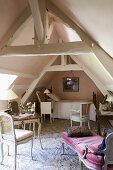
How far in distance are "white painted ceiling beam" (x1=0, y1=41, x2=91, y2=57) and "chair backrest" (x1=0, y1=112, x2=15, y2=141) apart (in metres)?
1.25

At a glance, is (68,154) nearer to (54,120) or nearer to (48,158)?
(48,158)

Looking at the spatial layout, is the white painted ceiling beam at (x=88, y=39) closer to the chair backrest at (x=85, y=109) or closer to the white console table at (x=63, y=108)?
the chair backrest at (x=85, y=109)

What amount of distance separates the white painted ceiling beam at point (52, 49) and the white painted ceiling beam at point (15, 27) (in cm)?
16

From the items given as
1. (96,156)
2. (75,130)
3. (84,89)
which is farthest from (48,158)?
(84,89)

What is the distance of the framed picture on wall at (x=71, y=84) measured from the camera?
9227mm

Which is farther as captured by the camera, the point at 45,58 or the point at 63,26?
the point at 45,58

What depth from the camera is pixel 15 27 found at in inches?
176

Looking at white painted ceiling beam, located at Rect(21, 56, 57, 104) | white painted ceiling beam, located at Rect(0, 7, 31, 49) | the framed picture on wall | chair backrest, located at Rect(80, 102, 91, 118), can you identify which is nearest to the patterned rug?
chair backrest, located at Rect(80, 102, 91, 118)

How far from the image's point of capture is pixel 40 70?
7.55 meters

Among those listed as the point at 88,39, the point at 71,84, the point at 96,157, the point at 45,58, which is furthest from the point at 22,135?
the point at 71,84

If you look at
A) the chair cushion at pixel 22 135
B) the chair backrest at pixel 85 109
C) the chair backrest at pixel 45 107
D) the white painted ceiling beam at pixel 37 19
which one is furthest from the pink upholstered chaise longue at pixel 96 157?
the chair backrest at pixel 45 107

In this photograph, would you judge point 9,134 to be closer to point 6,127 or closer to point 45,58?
point 6,127

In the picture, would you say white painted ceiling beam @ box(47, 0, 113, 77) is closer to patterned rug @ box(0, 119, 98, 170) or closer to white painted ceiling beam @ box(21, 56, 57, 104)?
patterned rug @ box(0, 119, 98, 170)

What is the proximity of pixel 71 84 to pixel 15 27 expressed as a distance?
519cm
